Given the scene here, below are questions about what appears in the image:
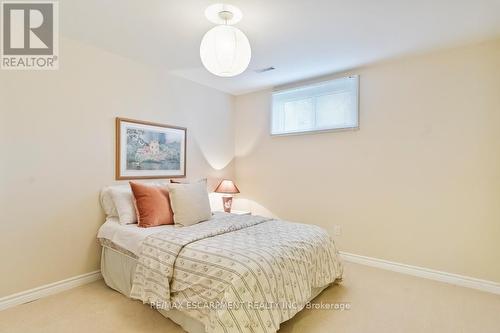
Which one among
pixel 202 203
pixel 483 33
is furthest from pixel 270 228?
pixel 483 33

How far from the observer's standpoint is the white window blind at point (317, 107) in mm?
3400

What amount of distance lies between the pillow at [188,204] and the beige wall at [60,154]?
0.83 metres

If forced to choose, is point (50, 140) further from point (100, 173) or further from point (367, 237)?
point (367, 237)

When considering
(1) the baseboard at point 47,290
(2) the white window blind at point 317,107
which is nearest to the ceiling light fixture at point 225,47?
(2) the white window blind at point 317,107

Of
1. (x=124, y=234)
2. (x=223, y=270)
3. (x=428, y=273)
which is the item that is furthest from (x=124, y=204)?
(x=428, y=273)

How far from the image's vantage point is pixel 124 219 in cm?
261

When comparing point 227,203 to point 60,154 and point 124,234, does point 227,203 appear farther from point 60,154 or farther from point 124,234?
point 60,154

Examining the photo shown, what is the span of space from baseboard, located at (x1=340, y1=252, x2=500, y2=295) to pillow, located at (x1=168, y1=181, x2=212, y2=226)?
1.90m

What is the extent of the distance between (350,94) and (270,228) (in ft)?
6.61

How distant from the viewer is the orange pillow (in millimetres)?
2555

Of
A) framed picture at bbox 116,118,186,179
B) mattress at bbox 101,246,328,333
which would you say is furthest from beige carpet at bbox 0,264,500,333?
framed picture at bbox 116,118,186,179

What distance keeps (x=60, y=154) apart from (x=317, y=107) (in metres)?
2.98

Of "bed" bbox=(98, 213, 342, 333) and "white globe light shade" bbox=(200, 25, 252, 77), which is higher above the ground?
"white globe light shade" bbox=(200, 25, 252, 77)

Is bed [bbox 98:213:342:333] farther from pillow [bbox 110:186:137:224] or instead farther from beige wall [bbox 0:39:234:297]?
beige wall [bbox 0:39:234:297]
